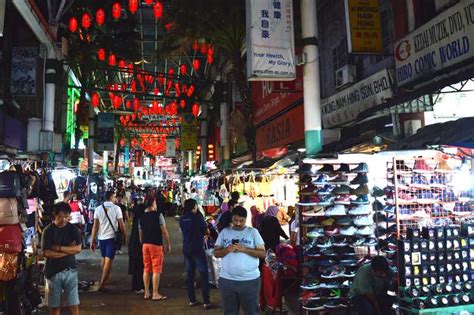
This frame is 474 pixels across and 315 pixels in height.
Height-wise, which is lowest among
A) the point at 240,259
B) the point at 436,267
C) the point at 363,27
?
the point at 436,267

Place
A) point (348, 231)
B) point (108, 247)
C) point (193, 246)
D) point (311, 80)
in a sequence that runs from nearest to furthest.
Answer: point (348, 231)
point (193, 246)
point (108, 247)
point (311, 80)

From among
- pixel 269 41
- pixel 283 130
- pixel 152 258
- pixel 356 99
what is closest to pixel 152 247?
pixel 152 258

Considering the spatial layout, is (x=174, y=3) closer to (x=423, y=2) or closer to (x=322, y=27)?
(x=322, y=27)

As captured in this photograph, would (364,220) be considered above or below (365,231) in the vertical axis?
above

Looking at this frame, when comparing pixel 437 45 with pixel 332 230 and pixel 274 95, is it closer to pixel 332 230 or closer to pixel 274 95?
pixel 332 230

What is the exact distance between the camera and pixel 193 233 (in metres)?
8.32

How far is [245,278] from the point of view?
5.23 m

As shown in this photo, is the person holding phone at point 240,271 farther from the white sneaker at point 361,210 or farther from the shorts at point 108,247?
the shorts at point 108,247

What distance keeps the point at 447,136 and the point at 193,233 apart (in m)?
4.76

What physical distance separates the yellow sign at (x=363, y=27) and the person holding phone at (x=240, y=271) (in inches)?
193

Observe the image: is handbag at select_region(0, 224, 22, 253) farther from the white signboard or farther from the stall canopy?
the white signboard

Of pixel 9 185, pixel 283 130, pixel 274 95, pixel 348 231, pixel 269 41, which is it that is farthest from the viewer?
pixel 274 95

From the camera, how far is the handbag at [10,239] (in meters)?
5.79

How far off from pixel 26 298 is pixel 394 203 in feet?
17.4
